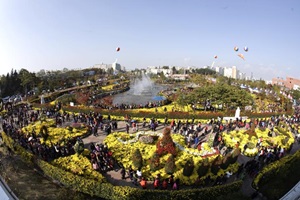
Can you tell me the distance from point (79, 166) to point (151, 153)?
16.2 feet

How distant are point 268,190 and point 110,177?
8.73 m

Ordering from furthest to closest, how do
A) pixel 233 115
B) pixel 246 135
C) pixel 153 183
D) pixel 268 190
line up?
pixel 233 115
pixel 246 135
pixel 153 183
pixel 268 190

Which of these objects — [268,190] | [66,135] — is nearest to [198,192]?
[268,190]

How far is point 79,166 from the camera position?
45.1 ft

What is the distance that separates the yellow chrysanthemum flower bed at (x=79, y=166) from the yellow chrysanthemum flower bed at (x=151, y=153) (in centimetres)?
215

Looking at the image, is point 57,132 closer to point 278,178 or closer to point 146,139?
point 146,139

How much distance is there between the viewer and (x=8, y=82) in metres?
54.6

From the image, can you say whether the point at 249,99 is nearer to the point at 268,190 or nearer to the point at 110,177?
the point at 268,190

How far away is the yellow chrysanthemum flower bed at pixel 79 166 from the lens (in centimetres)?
1280

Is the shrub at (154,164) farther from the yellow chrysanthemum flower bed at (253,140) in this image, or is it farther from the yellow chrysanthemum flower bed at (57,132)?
the yellow chrysanthemum flower bed at (57,132)

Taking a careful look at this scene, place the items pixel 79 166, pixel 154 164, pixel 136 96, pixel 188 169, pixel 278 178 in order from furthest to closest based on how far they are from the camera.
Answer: pixel 136 96 → pixel 278 178 → pixel 154 164 → pixel 79 166 → pixel 188 169

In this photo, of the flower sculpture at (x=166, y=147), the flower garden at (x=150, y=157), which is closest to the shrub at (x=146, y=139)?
the flower garden at (x=150, y=157)

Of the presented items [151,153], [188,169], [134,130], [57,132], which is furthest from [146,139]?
[57,132]

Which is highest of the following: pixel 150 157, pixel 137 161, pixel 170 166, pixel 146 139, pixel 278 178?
pixel 146 139
